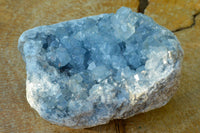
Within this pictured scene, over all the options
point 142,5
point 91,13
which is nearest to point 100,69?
point 91,13

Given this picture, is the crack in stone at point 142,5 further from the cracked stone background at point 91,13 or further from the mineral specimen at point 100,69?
the mineral specimen at point 100,69

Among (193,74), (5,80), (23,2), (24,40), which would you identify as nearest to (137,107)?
(193,74)

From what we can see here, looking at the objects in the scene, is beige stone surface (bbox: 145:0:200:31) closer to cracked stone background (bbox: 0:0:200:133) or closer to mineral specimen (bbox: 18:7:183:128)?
cracked stone background (bbox: 0:0:200:133)

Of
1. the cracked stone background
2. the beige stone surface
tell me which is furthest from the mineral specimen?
the beige stone surface

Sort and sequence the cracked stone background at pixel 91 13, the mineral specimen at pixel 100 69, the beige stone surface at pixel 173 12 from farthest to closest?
the beige stone surface at pixel 173 12 < the cracked stone background at pixel 91 13 < the mineral specimen at pixel 100 69

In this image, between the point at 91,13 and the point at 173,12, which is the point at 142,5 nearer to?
the point at 173,12

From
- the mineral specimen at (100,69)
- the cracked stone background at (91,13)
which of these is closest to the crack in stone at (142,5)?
the cracked stone background at (91,13)
